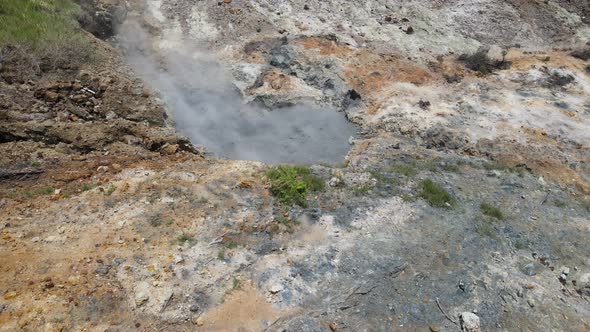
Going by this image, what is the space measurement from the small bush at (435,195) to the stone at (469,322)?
3363 millimetres

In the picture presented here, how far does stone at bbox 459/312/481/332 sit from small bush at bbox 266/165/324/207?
3.94 metres

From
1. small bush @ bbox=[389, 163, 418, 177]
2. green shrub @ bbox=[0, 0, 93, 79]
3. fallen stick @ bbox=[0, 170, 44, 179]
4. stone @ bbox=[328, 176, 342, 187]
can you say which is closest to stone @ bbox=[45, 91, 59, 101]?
green shrub @ bbox=[0, 0, 93, 79]

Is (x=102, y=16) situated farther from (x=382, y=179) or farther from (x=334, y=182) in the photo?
(x=382, y=179)

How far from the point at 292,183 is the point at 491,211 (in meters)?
4.86

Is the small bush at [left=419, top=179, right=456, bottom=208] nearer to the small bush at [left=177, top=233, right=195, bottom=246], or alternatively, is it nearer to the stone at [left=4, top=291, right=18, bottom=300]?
the small bush at [left=177, top=233, right=195, bottom=246]

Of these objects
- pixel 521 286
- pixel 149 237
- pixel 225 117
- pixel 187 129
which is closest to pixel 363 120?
pixel 225 117

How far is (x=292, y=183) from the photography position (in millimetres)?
10344

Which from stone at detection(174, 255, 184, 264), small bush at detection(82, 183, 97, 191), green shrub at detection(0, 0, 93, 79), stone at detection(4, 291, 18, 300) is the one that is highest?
green shrub at detection(0, 0, 93, 79)

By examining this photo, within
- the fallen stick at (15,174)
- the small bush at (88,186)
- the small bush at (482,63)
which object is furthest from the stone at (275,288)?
the small bush at (482,63)

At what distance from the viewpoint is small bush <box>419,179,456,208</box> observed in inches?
419

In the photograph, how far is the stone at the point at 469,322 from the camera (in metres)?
7.48

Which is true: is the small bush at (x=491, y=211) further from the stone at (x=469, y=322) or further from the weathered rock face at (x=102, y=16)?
the weathered rock face at (x=102, y=16)

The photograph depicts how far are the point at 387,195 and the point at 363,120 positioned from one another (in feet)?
16.5

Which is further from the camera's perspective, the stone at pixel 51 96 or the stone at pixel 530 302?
the stone at pixel 51 96
